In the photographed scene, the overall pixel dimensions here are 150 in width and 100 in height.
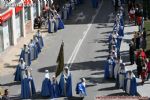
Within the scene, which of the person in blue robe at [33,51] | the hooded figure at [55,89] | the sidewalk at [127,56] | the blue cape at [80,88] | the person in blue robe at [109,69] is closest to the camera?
the blue cape at [80,88]

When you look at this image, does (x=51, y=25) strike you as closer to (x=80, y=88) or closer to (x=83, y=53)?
(x=83, y=53)

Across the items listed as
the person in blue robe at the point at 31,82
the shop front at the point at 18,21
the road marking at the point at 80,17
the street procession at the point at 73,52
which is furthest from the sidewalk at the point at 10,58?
the road marking at the point at 80,17

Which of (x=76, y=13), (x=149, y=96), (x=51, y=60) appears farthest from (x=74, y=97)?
(x=76, y=13)

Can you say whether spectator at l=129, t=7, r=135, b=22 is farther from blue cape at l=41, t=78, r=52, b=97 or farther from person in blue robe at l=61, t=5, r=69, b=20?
blue cape at l=41, t=78, r=52, b=97

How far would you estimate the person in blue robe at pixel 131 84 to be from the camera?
94.5ft

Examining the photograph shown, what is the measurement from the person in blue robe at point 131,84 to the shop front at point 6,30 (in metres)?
12.1

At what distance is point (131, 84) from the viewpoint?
2883cm

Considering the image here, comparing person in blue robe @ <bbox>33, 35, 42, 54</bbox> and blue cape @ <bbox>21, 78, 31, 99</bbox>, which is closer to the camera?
blue cape @ <bbox>21, 78, 31, 99</bbox>

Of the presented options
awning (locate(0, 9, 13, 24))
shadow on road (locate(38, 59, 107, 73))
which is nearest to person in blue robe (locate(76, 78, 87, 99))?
shadow on road (locate(38, 59, 107, 73))

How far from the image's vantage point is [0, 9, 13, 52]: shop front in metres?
39.1

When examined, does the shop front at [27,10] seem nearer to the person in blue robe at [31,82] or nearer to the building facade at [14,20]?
the building facade at [14,20]

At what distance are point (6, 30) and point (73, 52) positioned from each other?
5.25 metres

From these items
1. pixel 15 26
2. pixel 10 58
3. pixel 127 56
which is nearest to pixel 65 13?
pixel 15 26

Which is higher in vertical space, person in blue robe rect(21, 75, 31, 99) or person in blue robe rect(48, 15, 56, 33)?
person in blue robe rect(48, 15, 56, 33)
